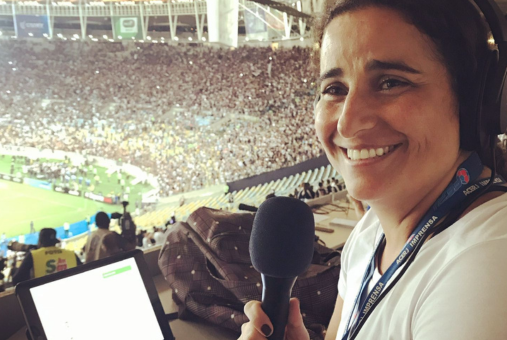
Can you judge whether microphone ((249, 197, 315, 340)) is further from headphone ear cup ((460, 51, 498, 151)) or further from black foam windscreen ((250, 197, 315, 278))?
headphone ear cup ((460, 51, 498, 151))

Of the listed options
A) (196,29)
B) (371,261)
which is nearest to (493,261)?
(371,261)

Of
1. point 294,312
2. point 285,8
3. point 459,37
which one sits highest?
point 285,8

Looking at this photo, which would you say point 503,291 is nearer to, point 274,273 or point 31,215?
point 274,273

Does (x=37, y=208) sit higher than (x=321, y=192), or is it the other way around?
(x=37, y=208)

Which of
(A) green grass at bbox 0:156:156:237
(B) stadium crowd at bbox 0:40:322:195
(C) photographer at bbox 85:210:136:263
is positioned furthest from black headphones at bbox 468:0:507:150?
(A) green grass at bbox 0:156:156:237

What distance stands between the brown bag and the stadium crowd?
87 centimetres

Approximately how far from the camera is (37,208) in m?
2.20

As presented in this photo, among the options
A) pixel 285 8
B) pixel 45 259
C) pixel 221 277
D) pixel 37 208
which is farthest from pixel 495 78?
pixel 285 8

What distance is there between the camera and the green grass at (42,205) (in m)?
1.97

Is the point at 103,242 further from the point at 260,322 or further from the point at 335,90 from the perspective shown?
the point at 335,90

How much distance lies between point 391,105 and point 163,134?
94.9 inches

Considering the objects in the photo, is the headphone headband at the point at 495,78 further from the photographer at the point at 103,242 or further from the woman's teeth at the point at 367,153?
the photographer at the point at 103,242

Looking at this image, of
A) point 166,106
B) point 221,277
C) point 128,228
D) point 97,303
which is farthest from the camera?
point 166,106

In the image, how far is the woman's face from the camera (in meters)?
0.55
